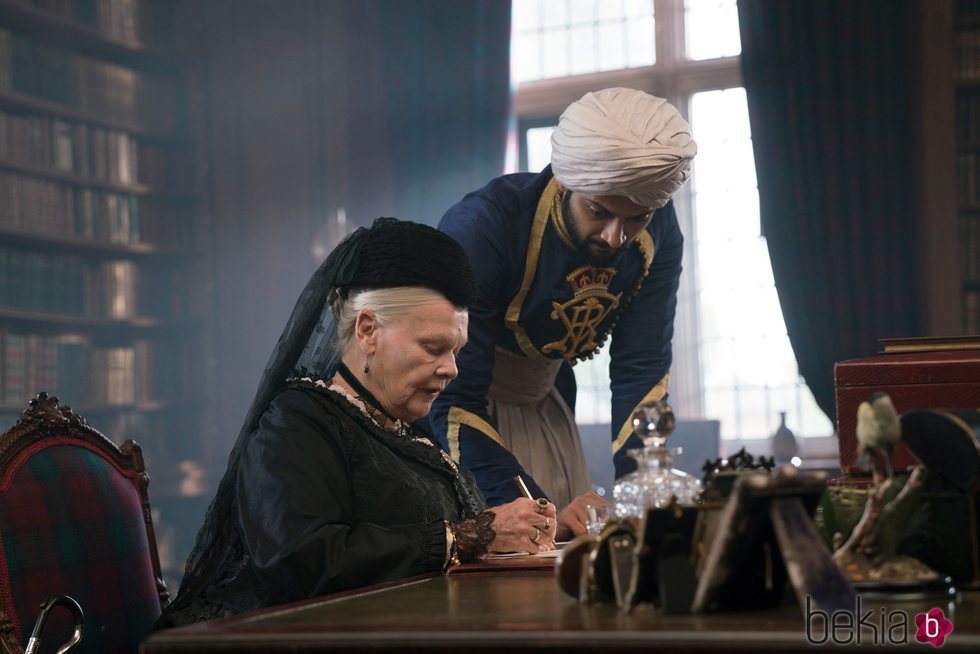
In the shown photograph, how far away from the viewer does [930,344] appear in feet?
5.82

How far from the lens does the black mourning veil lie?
1.89 meters

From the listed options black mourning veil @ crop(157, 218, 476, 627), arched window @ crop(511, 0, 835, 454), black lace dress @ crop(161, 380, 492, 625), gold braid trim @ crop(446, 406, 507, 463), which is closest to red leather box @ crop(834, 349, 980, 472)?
black lace dress @ crop(161, 380, 492, 625)

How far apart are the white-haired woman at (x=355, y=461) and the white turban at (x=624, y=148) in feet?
2.05

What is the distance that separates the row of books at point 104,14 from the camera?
5.52 meters

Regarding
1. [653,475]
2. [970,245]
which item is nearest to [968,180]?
[970,245]

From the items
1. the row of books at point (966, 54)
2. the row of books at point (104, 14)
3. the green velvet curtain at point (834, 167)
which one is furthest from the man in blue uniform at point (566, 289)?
the row of books at point (104, 14)

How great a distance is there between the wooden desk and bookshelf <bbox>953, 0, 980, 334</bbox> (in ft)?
14.8

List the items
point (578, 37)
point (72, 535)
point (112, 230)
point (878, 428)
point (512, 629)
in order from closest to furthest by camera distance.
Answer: point (512, 629) → point (878, 428) → point (72, 535) → point (112, 230) → point (578, 37)

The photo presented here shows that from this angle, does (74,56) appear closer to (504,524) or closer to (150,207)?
(150,207)

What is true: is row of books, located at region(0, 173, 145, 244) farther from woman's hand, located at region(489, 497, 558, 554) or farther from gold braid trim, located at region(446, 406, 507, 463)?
woman's hand, located at region(489, 497, 558, 554)

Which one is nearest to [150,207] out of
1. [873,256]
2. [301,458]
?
[873,256]

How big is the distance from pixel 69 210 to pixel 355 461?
4085mm

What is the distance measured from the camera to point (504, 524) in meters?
1.82

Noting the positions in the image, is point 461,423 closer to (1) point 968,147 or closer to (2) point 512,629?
(2) point 512,629
